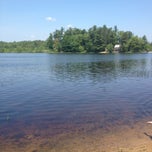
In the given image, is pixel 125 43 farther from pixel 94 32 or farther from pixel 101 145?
pixel 101 145

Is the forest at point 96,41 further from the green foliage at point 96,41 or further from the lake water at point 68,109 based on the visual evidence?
the lake water at point 68,109

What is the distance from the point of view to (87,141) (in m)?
11.7

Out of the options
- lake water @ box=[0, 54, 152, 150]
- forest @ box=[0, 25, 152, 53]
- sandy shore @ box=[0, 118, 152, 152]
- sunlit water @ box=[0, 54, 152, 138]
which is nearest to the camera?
sandy shore @ box=[0, 118, 152, 152]

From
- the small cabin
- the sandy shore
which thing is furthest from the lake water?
the small cabin

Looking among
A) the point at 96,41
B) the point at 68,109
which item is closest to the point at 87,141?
the point at 68,109

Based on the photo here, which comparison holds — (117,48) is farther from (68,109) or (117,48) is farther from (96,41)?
(68,109)

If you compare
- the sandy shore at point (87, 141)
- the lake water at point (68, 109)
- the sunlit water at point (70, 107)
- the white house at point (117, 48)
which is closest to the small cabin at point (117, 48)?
the white house at point (117, 48)

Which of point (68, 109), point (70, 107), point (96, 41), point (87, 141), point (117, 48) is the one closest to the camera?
point (87, 141)

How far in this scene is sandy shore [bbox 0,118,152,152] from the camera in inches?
424

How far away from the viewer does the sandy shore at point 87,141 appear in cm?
1077

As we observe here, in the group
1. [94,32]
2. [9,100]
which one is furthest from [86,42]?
[9,100]

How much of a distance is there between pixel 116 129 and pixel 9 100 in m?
10.2

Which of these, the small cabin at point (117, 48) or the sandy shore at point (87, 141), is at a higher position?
the small cabin at point (117, 48)

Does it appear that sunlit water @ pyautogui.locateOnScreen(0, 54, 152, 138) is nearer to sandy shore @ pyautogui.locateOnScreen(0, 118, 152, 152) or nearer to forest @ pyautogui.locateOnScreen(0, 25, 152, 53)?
sandy shore @ pyautogui.locateOnScreen(0, 118, 152, 152)
